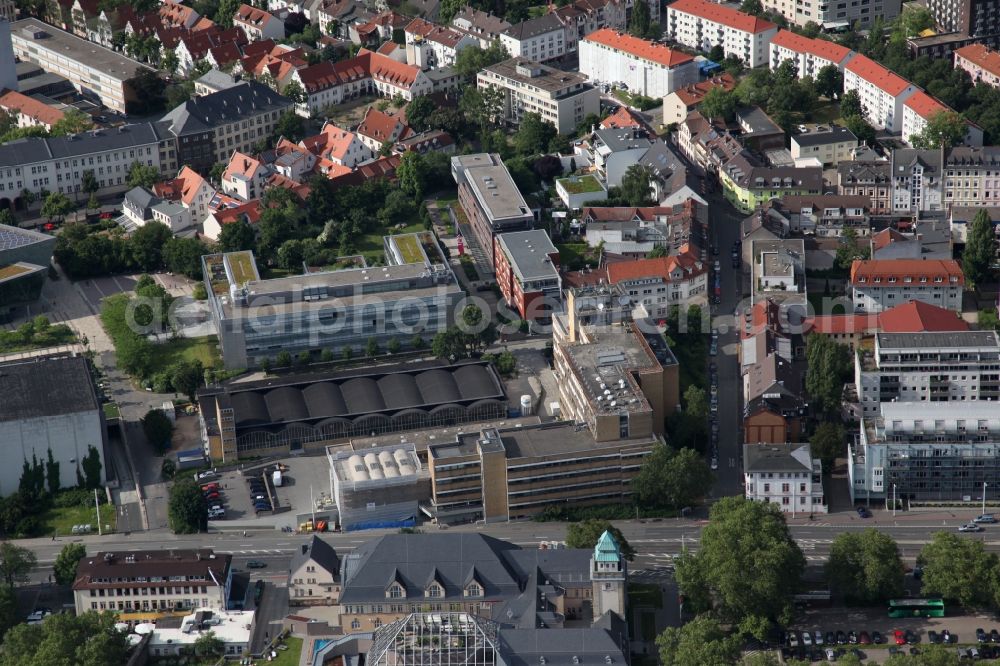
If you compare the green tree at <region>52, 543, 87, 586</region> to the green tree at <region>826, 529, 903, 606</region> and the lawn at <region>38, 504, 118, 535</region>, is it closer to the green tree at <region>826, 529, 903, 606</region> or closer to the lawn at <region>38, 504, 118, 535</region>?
the lawn at <region>38, 504, 118, 535</region>

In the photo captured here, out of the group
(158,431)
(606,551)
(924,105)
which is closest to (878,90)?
(924,105)

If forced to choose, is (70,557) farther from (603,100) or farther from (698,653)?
(603,100)

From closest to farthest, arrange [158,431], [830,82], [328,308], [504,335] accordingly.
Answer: [158,431] → [328,308] → [504,335] → [830,82]

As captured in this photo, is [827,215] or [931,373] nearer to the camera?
[931,373]

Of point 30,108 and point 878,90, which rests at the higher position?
point 30,108

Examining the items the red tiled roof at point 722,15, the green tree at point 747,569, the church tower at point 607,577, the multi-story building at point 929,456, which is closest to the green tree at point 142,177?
the red tiled roof at point 722,15

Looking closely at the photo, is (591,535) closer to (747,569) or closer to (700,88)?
(747,569)
